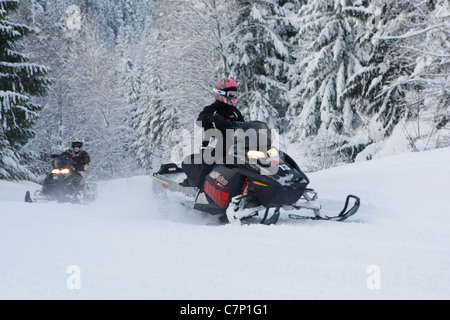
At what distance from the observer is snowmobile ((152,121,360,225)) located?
168 inches

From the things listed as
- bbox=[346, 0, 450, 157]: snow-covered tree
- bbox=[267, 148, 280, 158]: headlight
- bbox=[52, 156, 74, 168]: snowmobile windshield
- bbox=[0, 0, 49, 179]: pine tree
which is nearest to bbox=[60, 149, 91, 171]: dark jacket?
bbox=[52, 156, 74, 168]: snowmobile windshield

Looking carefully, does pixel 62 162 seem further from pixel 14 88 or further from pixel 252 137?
pixel 252 137

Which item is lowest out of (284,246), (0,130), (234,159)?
(284,246)

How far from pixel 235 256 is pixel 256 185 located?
1.46 metres

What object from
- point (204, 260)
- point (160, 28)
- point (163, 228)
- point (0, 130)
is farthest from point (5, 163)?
point (204, 260)

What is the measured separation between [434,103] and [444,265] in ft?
24.5

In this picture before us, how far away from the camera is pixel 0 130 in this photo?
1147 cm

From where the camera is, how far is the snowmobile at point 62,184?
8.06 metres

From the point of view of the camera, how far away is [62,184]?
806 cm

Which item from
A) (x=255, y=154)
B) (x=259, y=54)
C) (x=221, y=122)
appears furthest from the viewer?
(x=259, y=54)

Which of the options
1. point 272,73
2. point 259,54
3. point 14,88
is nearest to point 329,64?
point 272,73

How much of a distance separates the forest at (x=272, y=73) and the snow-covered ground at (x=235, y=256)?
15.9ft

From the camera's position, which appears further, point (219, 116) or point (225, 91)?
point (225, 91)

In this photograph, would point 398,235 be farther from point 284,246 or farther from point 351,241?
point 284,246
